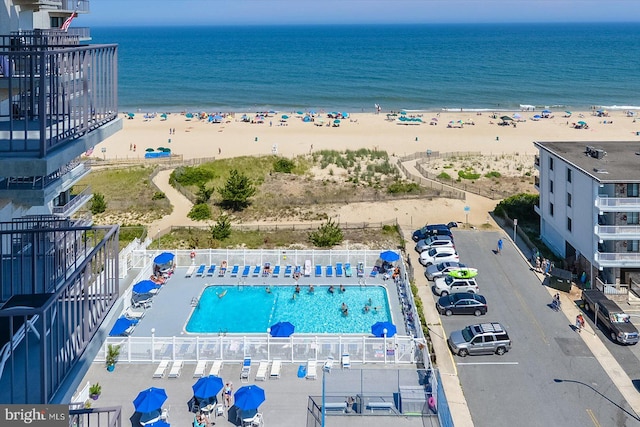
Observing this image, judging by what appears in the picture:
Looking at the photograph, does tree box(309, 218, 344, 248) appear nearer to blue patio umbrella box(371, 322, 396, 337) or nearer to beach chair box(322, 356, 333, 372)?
blue patio umbrella box(371, 322, 396, 337)

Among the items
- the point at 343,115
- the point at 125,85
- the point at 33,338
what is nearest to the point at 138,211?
the point at 33,338

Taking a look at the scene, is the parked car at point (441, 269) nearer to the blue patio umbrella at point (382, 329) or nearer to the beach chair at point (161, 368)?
the blue patio umbrella at point (382, 329)

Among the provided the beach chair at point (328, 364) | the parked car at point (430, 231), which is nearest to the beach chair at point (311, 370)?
the beach chair at point (328, 364)

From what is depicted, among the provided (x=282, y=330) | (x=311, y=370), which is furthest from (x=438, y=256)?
(x=311, y=370)

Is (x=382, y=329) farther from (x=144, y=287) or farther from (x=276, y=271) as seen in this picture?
(x=144, y=287)

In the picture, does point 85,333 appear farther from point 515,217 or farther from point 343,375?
point 515,217

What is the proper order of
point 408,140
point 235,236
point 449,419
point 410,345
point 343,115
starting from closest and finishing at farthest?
1. point 449,419
2. point 410,345
3. point 235,236
4. point 408,140
5. point 343,115
